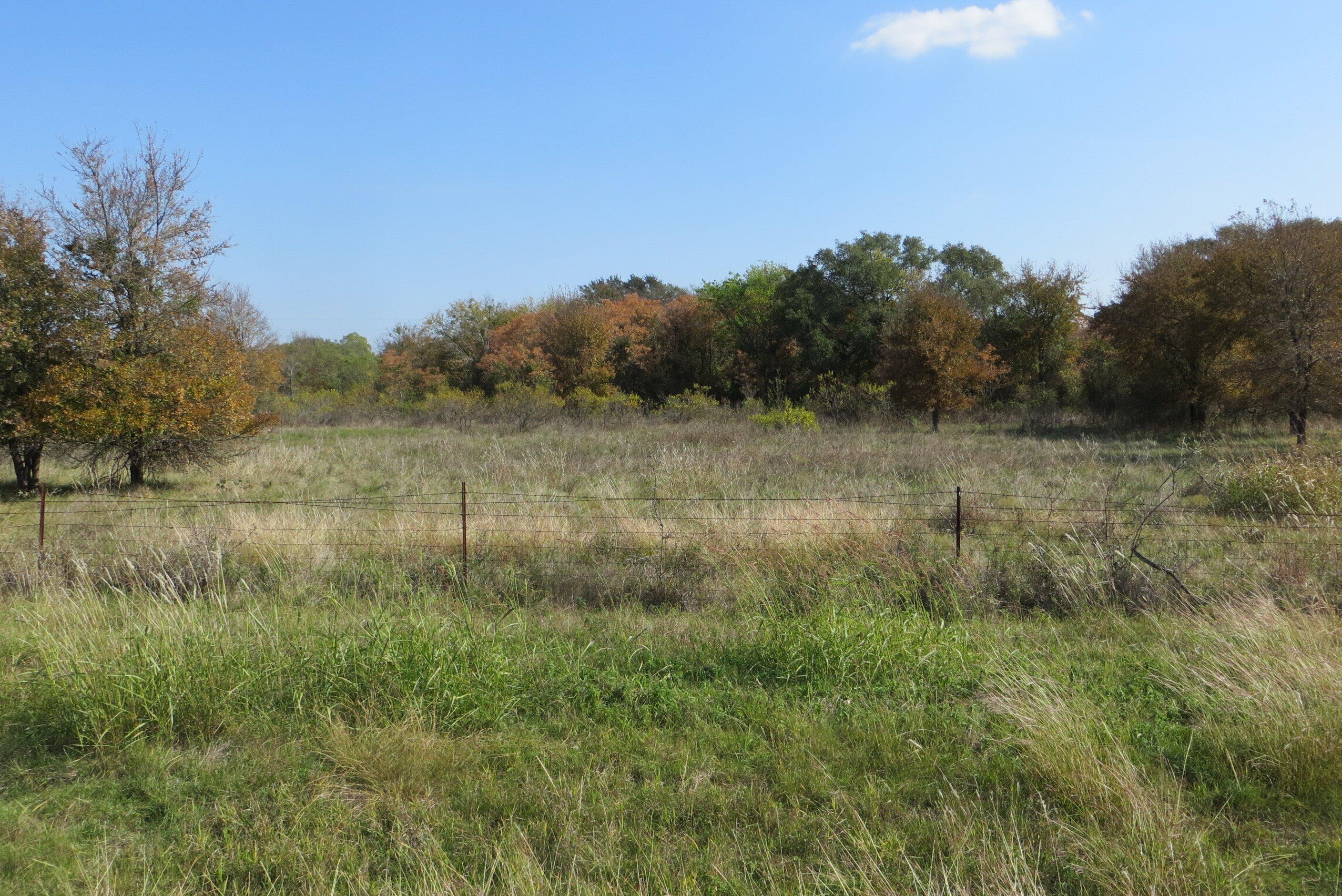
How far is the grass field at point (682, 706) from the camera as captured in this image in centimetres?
356

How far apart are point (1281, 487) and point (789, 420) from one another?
1531cm

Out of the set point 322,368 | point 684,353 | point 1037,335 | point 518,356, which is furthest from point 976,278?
point 322,368

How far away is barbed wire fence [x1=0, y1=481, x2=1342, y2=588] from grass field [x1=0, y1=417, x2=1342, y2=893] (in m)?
0.06

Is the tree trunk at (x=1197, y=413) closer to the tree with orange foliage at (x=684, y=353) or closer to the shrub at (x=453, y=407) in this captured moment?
the tree with orange foliage at (x=684, y=353)

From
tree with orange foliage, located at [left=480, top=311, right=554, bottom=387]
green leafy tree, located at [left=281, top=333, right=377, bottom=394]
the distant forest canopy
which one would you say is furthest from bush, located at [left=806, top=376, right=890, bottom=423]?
green leafy tree, located at [left=281, top=333, right=377, bottom=394]

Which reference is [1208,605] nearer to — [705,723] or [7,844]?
[705,723]

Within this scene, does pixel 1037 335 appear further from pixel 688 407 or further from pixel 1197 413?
pixel 688 407

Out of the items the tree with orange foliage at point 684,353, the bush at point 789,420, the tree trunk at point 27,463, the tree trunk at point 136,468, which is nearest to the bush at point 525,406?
the tree with orange foliage at point 684,353

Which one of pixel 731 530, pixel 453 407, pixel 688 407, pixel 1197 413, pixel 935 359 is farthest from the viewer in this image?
pixel 453 407

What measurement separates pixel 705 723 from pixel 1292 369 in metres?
21.7

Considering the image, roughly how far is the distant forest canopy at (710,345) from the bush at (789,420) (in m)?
0.15

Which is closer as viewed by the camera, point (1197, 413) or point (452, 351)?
point (1197, 413)

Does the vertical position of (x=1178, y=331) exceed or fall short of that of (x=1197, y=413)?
it exceeds it

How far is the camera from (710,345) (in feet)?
133
